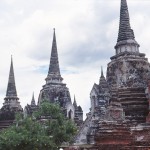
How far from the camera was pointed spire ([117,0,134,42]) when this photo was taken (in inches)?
1293

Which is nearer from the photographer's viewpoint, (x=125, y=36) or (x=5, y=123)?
(x=125, y=36)

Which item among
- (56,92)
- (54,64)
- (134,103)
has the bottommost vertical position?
(134,103)

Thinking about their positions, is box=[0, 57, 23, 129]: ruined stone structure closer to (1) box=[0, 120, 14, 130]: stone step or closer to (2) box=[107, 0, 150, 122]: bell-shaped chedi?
(1) box=[0, 120, 14, 130]: stone step

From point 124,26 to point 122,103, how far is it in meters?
6.85

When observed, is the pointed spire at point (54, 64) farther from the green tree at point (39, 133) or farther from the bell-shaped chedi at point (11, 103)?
the green tree at point (39, 133)

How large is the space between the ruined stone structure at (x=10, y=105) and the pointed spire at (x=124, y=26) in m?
13.4

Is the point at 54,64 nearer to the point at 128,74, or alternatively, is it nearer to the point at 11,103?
the point at 11,103

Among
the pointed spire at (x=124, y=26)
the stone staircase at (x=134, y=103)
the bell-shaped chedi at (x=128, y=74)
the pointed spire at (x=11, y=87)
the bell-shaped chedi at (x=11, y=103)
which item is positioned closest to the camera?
the stone staircase at (x=134, y=103)

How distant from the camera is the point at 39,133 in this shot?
2195 centimetres

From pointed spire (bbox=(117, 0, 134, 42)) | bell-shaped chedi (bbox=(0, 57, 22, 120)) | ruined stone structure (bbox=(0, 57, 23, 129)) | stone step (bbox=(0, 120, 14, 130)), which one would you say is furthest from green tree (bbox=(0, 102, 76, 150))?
bell-shaped chedi (bbox=(0, 57, 22, 120))

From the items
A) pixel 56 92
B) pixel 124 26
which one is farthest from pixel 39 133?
pixel 56 92

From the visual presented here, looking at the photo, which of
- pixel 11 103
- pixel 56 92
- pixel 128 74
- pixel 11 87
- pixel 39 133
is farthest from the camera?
pixel 11 87

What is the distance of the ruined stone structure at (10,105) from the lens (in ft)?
135

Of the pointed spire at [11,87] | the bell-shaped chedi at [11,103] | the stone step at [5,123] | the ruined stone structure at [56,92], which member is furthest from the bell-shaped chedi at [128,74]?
the pointed spire at [11,87]
